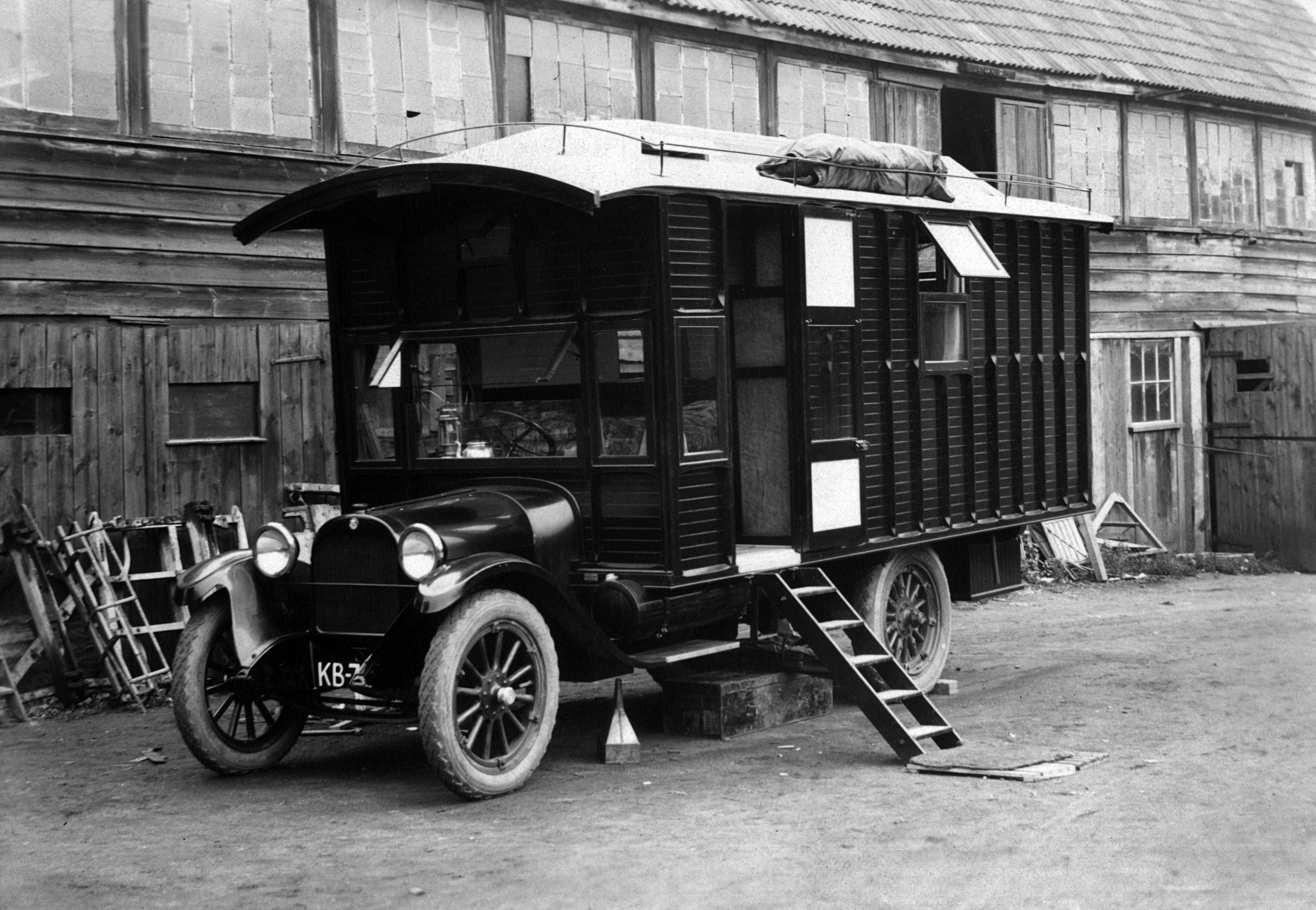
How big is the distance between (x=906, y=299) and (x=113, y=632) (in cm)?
556

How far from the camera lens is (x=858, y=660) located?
29.0 feet

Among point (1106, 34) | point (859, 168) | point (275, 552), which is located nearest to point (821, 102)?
point (1106, 34)

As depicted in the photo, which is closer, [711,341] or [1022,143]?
[711,341]

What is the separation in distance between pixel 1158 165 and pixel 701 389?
43.3 ft

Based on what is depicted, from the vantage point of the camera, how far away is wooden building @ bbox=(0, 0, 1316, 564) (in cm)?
1060

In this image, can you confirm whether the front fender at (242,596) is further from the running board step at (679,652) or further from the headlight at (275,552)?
the running board step at (679,652)

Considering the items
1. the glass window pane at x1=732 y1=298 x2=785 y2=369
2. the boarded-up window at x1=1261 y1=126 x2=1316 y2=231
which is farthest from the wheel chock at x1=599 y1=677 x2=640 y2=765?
the boarded-up window at x1=1261 y1=126 x2=1316 y2=231

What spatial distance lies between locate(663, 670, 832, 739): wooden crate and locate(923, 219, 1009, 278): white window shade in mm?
2749

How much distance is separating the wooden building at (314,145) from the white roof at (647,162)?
256cm

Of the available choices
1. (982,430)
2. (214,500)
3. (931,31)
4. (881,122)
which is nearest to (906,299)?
(982,430)

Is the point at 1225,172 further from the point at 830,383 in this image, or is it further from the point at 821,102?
the point at 830,383

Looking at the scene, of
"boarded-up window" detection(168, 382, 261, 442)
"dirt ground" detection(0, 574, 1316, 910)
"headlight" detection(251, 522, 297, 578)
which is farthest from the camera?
"boarded-up window" detection(168, 382, 261, 442)

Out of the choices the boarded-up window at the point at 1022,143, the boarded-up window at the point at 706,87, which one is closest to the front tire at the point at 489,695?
the boarded-up window at the point at 706,87

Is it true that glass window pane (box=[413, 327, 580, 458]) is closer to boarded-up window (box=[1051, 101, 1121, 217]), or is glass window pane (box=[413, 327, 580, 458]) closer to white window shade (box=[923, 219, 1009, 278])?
white window shade (box=[923, 219, 1009, 278])
